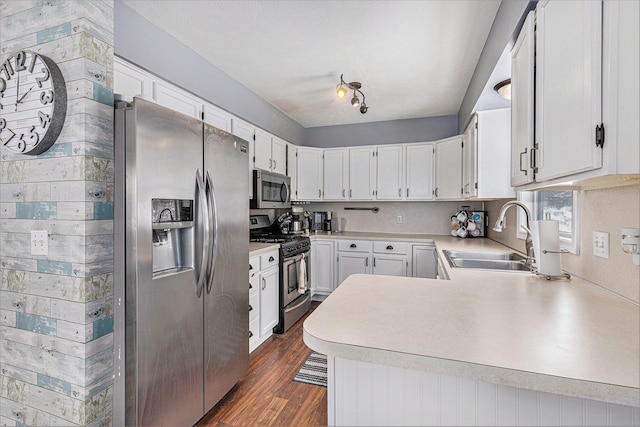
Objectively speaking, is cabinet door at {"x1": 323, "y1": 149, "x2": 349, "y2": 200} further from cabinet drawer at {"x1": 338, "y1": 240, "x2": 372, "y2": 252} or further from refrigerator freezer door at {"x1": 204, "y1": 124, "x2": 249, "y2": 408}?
refrigerator freezer door at {"x1": 204, "y1": 124, "x2": 249, "y2": 408}

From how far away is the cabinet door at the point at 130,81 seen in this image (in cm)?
175

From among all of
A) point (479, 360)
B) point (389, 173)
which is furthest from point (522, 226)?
point (389, 173)

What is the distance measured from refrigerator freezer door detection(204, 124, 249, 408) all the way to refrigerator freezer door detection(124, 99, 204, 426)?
0.09 meters

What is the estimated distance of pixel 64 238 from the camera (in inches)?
57.7

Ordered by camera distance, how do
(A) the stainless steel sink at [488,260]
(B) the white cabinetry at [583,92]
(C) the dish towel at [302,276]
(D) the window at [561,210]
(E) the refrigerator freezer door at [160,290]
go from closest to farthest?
(B) the white cabinetry at [583,92], (E) the refrigerator freezer door at [160,290], (D) the window at [561,210], (A) the stainless steel sink at [488,260], (C) the dish towel at [302,276]

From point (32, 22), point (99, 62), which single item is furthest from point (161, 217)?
point (32, 22)

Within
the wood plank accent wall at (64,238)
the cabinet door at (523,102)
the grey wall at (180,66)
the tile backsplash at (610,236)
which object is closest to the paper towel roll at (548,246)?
the tile backsplash at (610,236)

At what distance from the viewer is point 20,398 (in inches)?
62.7

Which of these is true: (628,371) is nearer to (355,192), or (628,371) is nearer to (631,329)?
(631,329)

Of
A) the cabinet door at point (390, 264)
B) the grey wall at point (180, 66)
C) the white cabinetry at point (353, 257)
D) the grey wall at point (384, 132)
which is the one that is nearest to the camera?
the grey wall at point (180, 66)

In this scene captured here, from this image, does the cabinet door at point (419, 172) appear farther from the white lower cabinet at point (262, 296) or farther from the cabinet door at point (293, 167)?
the white lower cabinet at point (262, 296)

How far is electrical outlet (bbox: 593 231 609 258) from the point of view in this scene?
51.0 inches

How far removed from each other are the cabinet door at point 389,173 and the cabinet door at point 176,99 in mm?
2455

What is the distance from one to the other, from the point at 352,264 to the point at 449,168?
5.43 ft
